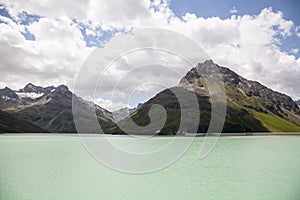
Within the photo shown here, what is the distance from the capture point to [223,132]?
633ft

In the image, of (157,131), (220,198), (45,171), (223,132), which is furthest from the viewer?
(223,132)

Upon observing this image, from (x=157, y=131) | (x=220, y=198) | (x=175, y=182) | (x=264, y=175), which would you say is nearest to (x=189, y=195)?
(x=220, y=198)

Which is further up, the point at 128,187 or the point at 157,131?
the point at 157,131

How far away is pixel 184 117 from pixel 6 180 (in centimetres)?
15330

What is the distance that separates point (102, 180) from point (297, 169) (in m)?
27.2

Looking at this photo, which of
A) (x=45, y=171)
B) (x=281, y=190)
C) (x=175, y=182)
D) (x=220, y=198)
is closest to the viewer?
(x=220, y=198)

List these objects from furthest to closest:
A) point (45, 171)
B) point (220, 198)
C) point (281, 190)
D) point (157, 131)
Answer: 1. point (157, 131)
2. point (45, 171)
3. point (281, 190)
4. point (220, 198)

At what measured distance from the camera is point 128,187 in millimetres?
27672

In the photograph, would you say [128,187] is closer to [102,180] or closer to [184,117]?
[102,180]

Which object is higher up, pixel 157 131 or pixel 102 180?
pixel 157 131

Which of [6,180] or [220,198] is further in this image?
[6,180]

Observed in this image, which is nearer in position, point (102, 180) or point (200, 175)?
point (102, 180)

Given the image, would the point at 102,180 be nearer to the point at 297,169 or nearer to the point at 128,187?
the point at 128,187

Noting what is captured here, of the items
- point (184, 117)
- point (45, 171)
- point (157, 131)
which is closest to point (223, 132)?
point (184, 117)
